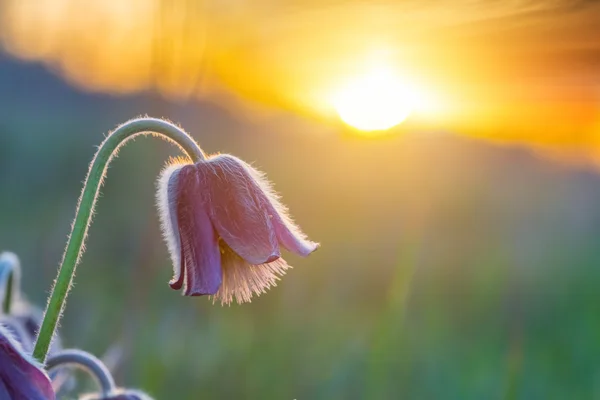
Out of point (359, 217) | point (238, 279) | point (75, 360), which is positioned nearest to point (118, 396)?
point (75, 360)

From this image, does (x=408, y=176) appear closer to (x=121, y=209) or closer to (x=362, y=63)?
(x=121, y=209)

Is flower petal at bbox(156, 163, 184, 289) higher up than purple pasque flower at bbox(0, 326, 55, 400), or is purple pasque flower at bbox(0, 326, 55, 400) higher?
flower petal at bbox(156, 163, 184, 289)

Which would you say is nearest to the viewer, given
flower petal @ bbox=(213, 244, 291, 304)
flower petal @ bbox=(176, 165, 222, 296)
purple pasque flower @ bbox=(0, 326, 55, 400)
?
purple pasque flower @ bbox=(0, 326, 55, 400)

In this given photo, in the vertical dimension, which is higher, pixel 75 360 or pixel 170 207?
pixel 170 207

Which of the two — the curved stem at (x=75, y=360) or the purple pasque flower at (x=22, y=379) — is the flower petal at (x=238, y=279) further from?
the purple pasque flower at (x=22, y=379)

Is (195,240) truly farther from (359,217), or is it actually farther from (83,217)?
(359,217)

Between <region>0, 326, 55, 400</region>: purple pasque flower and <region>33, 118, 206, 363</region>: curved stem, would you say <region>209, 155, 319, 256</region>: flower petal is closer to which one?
<region>33, 118, 206, 363</region>: curved stem

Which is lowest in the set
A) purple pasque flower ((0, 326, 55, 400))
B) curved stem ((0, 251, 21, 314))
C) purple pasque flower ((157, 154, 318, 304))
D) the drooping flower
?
the drooping flower

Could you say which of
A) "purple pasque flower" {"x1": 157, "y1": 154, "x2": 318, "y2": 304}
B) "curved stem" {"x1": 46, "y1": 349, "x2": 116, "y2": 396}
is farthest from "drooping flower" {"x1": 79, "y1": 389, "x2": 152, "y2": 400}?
"purple pasque flower" {"x1": 157, "y1": 154, "x2": 318, "y2": 304}
